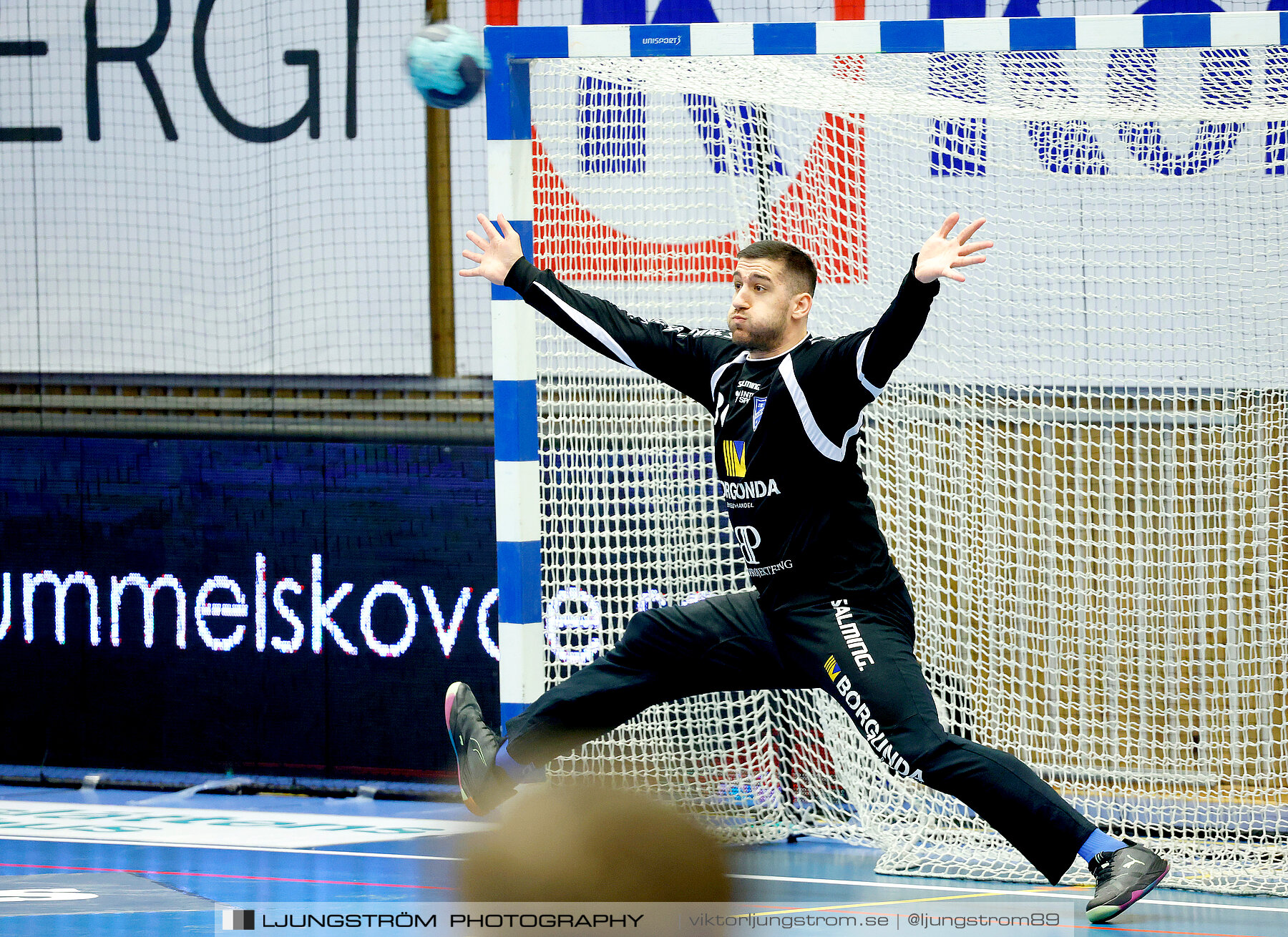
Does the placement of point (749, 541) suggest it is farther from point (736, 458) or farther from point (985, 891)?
point (985, 891)

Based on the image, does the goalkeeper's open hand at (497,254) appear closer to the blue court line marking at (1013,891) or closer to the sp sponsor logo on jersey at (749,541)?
the sp sponsor logo on jersey at (749,541)

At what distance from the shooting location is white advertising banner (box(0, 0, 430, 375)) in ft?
29.7

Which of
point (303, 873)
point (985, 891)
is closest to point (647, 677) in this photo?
point (985, 891)

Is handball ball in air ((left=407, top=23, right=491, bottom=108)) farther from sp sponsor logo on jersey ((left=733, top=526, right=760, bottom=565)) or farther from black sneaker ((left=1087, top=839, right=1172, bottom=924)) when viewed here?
black sneaker ((left=1087, top=839, right=1172, bottom=924))

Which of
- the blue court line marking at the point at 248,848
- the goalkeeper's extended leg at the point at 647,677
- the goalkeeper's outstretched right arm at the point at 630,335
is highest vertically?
the goalkeeper's outstretched right arm at the point at 630,335

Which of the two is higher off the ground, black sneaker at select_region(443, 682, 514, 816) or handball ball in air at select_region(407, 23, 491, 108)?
handball ball in air at select_region(407, 23, 491, 108)

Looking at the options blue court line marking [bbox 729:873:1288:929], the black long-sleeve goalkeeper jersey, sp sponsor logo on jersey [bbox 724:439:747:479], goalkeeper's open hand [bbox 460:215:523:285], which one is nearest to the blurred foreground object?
the black long-sleeve goalkeeper jersey

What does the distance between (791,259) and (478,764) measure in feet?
6.94

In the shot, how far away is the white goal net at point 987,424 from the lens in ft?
21.9

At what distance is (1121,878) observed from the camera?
457cm

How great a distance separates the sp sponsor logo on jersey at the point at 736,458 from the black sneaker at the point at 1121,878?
5.45 feet

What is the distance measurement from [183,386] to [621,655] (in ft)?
15.8

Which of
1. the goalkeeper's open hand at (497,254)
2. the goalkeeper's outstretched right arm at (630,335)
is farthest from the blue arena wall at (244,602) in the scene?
the goalkeeper's outstretched right arm at (630,335)

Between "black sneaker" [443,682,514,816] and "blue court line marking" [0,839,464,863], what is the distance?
1.37m
